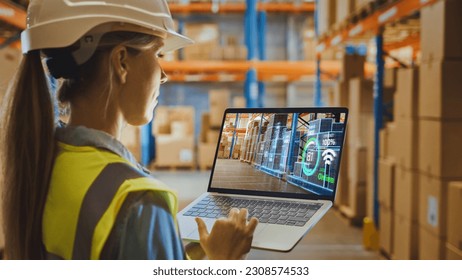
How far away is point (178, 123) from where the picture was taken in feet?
28.7

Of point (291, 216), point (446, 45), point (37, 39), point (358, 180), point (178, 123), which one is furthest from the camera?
point (178, 123)

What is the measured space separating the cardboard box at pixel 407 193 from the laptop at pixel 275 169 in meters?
2.49

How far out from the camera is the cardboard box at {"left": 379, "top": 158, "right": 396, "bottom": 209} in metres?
3.88

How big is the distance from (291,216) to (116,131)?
1.31ft

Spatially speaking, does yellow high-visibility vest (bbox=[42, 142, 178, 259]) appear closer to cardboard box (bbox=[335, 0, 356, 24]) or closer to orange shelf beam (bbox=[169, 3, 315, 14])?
cardboard box (bbox=[335, 0, 356, 24])

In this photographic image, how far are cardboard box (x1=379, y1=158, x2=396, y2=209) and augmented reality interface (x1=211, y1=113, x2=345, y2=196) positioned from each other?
113 inches

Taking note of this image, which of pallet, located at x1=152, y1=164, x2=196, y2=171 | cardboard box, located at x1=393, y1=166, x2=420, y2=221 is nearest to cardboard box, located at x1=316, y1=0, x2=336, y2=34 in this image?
cardboard box, located at x1=393, y1=166, x2=420, y2=221

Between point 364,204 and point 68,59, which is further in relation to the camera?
point 364,204

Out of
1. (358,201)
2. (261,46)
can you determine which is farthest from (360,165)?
(261,46)

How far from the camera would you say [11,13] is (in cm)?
358

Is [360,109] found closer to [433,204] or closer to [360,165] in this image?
[360,165]

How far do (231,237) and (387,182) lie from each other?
3.19 metres
